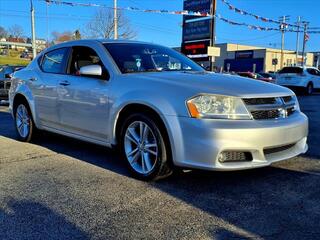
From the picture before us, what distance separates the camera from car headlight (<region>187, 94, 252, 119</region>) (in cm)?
407

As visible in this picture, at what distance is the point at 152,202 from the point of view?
12.8ft

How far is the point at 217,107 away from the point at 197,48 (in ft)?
64.1

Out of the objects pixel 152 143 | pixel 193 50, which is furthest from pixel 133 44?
pixel 193 50

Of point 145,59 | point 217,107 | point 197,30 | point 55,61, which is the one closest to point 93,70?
point 145,59

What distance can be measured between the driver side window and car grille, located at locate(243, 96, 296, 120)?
217 cm

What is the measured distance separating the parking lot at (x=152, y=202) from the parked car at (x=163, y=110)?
305 millimetres

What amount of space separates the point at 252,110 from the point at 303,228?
1.31 metres

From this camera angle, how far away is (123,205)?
12.6 ft

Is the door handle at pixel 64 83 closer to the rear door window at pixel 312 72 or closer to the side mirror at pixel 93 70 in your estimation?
the side mirror at pixel 93 70

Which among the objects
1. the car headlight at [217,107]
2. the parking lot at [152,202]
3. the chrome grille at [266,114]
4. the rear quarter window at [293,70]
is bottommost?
the parking lot at [152,202]

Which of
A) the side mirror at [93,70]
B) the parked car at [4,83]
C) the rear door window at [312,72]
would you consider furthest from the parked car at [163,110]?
the rear door window at [312,72]

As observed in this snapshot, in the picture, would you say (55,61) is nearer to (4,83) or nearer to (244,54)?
(4,83)

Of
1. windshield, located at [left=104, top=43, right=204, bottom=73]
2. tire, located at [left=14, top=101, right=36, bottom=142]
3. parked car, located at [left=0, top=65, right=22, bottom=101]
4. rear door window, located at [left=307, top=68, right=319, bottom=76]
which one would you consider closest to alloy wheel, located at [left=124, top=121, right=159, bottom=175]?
windshield, located at [left=104, top=43, right=204, bottom=73]

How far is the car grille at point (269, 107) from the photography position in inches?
165
